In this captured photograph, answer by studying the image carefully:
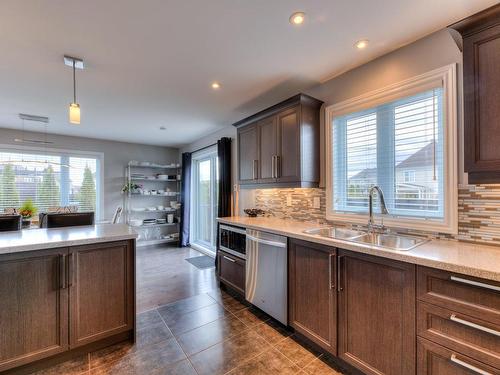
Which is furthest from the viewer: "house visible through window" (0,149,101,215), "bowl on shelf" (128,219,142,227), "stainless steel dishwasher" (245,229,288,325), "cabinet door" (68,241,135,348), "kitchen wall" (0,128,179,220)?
"bowl on shelf" (128,219,142,227)

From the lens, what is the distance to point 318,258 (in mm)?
1953

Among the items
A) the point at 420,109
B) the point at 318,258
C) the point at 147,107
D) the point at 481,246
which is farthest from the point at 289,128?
the point at 147,107

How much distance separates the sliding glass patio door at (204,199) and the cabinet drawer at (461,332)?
13.4ft

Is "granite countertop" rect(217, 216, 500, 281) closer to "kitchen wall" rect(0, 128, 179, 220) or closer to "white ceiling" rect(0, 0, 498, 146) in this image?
"white ceiling" rect(0, 0, 498, 146)

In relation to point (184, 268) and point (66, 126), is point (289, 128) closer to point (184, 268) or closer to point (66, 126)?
point (184, 268)

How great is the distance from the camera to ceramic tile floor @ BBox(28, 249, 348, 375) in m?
1.79

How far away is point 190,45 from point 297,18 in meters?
0.90

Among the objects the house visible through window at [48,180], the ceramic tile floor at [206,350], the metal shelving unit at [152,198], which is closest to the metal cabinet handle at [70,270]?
the ceramic tile floor at [206,350]

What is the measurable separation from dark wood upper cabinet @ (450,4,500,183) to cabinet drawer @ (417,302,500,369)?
0.79 meters

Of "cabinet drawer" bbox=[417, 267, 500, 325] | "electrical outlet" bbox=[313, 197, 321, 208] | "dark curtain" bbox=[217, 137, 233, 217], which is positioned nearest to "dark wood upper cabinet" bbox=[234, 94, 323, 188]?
"electrical outlet" bbox=[313, 197, 321, 208]

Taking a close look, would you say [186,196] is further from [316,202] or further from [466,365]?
[466,365]

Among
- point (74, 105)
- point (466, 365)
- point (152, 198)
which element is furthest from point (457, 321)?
point (152, 198)

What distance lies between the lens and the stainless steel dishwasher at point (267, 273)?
A: 226 cm

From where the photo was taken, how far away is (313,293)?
200 centimetres
